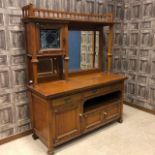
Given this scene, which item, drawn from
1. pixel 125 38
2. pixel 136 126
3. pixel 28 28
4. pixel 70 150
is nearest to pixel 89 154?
pixel 70 150

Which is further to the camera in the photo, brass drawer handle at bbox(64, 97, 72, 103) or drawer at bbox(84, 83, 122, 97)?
drawer at bbox(84, 83, 122, 97)

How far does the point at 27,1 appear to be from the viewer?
228 cm

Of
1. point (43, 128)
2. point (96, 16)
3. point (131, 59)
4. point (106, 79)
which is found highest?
point (96, 16)

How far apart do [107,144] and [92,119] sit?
37 cm

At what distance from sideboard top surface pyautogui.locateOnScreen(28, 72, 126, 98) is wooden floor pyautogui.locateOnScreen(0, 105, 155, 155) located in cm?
74

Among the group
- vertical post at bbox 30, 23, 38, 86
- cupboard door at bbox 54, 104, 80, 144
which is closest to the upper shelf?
vertical post at bbox 30, 23, 38, 86

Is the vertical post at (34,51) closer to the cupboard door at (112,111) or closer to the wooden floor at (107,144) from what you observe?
the wooden floor at (107,144)

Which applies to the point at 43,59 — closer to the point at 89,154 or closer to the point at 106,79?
the point at 106,79

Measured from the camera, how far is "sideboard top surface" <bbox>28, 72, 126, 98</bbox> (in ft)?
6.68

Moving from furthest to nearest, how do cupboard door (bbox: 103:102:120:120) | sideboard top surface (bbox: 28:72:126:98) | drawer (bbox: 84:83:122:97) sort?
cupboard door (bbox: 103:102:120:120), drawer (bbox: 84:83:122:97), sideboard top surface (bbox: 28:72:126:98)

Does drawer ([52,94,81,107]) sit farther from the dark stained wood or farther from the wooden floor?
the wooden floor

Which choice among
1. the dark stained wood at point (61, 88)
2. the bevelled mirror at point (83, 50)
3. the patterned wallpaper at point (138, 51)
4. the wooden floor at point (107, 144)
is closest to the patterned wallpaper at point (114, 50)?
the patterned wallpaper at point (138, 51)

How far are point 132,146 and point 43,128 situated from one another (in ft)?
3.79

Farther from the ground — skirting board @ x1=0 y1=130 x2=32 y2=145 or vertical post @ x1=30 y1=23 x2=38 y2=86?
vertical post @ x1=30 y1=23 x2=38 y2=86
